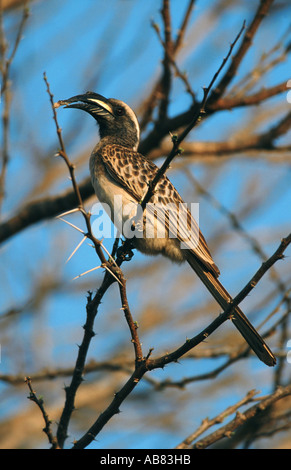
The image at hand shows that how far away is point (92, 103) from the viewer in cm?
603


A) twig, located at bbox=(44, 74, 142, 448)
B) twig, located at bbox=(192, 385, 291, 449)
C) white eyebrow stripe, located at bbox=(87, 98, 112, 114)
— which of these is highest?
white eyebrow stripe, located at bbox=(87, 98, 112, 114)

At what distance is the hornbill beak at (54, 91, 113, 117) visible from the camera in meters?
5.37

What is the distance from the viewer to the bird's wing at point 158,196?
5.32 meters

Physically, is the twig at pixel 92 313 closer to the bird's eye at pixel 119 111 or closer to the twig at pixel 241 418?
the twig at pixel 241 418

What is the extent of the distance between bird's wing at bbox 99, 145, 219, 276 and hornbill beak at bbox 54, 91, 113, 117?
459 mm

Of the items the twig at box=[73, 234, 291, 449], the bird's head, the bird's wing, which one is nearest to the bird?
the bird's wing

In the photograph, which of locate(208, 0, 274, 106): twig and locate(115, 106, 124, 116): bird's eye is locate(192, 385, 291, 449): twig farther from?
locate(115, 106, 124, 116): bird's eye

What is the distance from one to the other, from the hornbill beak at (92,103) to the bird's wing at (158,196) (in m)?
0.46

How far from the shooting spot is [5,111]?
548cm

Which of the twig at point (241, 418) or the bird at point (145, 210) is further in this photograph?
the bird at point (145, 210)

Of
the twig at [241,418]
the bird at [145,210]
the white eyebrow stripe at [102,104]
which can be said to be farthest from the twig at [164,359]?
the white eyebrow stripe at [102,104]

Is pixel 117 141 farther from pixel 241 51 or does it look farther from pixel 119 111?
pixel 241 51

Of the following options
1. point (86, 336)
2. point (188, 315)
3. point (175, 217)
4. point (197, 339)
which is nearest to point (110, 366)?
point (175, 217)
